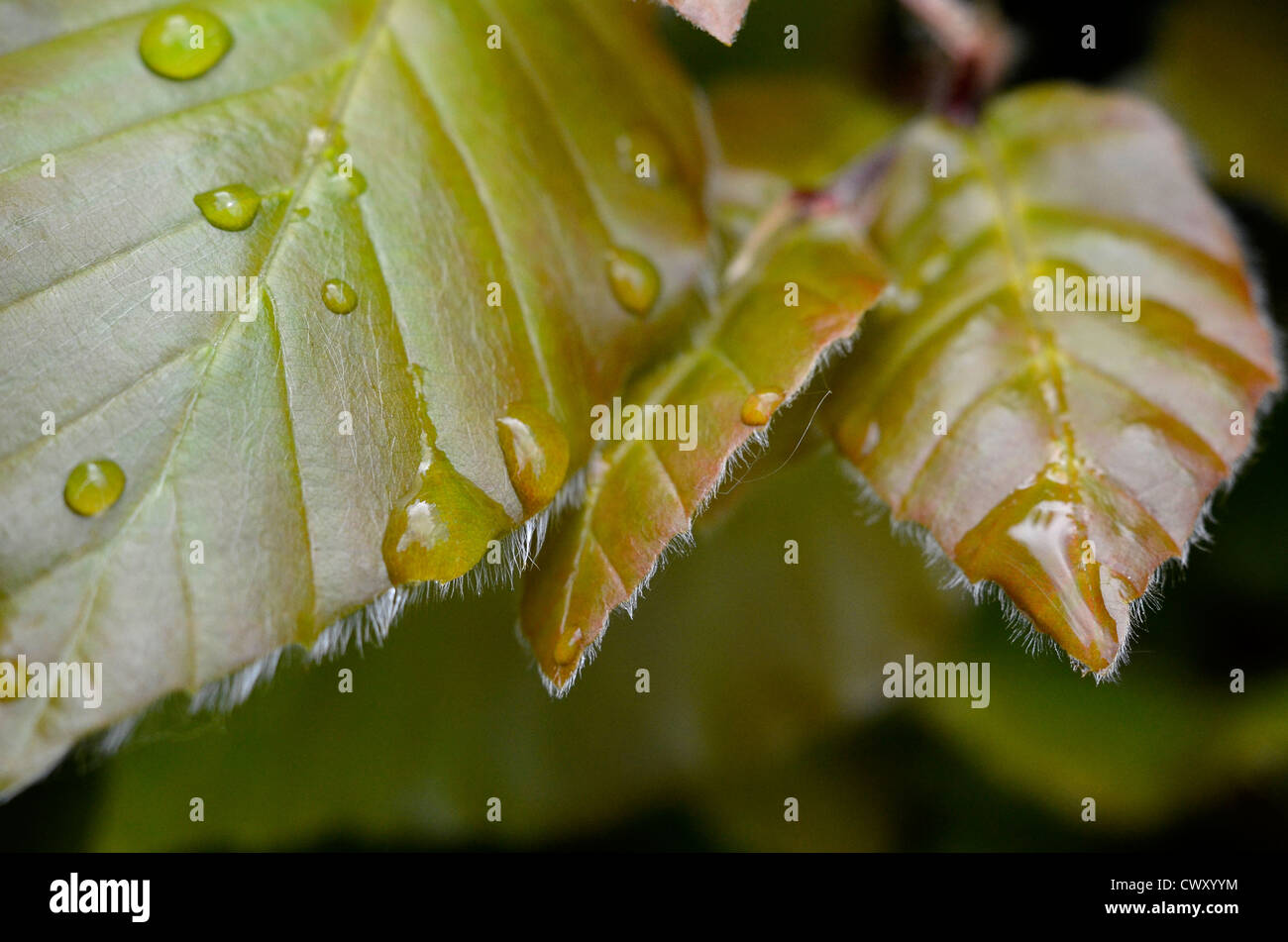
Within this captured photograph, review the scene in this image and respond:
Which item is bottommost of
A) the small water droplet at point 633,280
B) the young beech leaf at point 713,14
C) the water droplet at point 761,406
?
the water droplet at point 761,406

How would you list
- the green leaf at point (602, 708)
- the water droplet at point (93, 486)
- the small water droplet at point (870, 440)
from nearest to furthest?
the water droplet at point (93, 486), the small water droplet at point (870, 440), the green leaf at point (602, 708)

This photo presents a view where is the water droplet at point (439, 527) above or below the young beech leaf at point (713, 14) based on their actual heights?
below

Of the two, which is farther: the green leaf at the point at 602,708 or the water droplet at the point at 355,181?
the green leaf at the point at 602,708

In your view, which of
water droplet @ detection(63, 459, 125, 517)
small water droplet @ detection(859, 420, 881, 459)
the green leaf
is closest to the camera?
water droplet @ detection(63, 459, 125, 517)

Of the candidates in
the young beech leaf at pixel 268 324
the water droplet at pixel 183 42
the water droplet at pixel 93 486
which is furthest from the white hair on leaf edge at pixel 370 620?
the water droplet at pixel 183 42

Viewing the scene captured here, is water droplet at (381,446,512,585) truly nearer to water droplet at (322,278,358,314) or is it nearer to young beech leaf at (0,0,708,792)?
young beech leaf at (0,0,708,792)

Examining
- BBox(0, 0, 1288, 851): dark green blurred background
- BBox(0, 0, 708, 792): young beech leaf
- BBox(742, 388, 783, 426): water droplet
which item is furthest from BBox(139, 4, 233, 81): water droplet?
BBox(0, 0, 1288, 851): dark green blurred background

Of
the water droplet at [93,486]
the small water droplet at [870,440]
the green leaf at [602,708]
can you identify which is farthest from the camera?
the green leaf at [602,708]

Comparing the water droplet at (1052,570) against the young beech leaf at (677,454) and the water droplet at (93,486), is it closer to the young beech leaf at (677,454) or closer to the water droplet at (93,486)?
the young beech leaf at (677,454)
